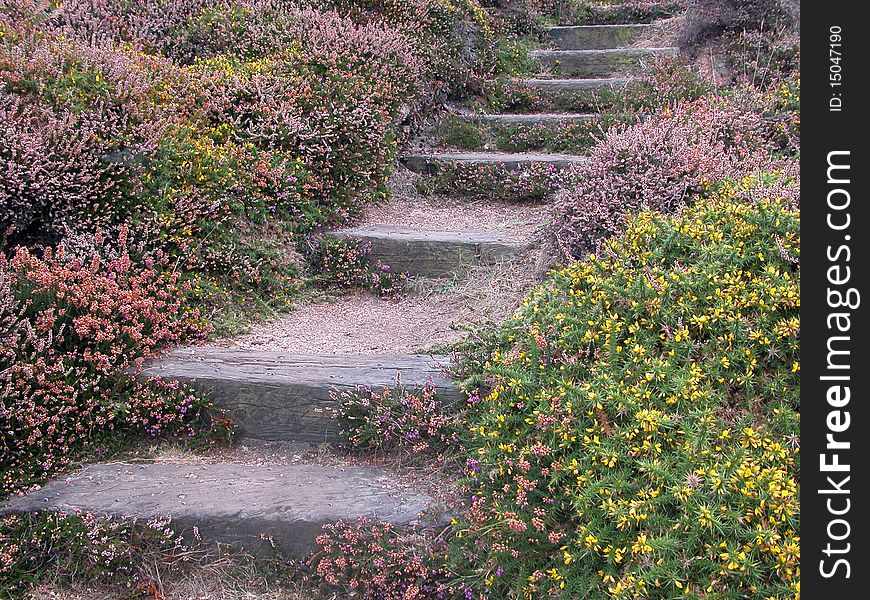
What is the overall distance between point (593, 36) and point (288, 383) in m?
7.35

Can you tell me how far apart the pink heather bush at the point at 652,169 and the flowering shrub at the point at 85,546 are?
279 centimetres

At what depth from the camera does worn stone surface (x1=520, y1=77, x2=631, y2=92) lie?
298 inches

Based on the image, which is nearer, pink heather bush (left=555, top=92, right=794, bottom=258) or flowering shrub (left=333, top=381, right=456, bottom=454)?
flowering shrub (left=333, top=381, right=456, bottom=454)

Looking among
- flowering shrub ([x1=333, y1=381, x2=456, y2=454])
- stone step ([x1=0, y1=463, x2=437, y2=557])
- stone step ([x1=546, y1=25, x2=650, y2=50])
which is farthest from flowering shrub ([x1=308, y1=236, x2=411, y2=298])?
stone step ([x1=546, y1=25, x2=650, y2=50])

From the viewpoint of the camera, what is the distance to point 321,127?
5613 mm

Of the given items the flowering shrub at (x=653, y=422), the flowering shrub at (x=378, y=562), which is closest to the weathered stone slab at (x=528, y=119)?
the flowering shrub at (x=653, y=422)

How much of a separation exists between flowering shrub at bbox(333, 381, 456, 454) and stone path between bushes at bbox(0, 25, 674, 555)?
0.25 feet

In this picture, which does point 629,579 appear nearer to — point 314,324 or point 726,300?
point 726,300

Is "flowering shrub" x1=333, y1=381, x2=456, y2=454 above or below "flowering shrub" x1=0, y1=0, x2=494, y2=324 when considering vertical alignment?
below

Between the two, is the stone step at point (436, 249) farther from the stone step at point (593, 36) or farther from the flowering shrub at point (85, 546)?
the stone step at point (593, 36)

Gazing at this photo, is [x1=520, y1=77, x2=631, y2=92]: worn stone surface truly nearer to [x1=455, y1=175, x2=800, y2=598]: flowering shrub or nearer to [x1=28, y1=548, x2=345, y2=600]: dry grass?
[x1=455, y1=175, x2=800, y2=598]: flowering shrub

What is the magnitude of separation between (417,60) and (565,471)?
5361 mm
